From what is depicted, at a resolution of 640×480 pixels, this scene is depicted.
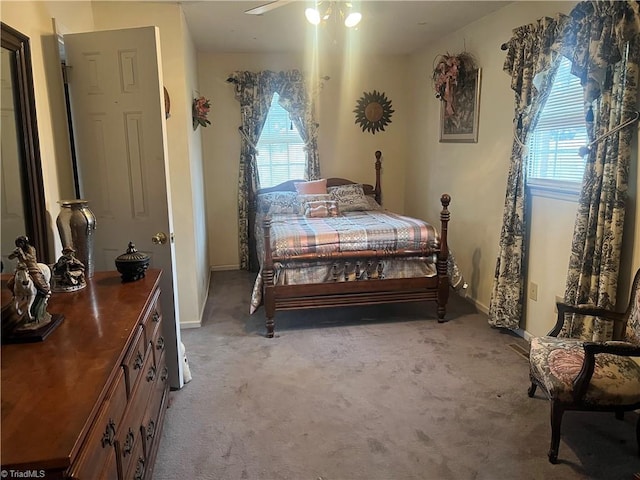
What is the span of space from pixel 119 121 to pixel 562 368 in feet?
8.60

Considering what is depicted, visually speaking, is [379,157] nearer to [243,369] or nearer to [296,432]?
[243,369]

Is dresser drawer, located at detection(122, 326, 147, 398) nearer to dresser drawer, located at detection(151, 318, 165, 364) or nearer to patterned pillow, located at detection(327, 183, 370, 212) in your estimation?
dresser drawer, located at detection(151, 318, 165, 364)

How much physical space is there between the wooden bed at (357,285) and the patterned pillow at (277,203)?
1.29 m

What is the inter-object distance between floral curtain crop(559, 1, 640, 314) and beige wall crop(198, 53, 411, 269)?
9.90ft

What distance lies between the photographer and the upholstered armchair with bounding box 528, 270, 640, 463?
2.09 meters

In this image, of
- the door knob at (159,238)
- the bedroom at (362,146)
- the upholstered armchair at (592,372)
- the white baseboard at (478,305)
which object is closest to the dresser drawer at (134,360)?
the door knob at (159,238)

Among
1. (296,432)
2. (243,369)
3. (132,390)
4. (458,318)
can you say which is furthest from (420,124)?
(132,390)

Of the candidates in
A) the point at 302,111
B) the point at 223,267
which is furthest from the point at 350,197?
the point at 223,267

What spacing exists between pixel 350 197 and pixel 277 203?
32.4 inches

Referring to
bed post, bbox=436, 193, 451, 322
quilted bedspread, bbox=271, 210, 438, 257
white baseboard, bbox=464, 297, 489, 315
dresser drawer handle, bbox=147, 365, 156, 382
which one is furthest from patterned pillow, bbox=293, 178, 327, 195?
dresser drawer handle, bbox=147, 365, 156, 382

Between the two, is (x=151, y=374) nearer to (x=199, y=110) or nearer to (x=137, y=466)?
(x=137, y=466)

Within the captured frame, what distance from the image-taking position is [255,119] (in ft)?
17.6

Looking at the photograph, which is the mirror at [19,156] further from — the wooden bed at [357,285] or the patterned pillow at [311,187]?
the patterned pillow at [311,187]

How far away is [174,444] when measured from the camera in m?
2.31
